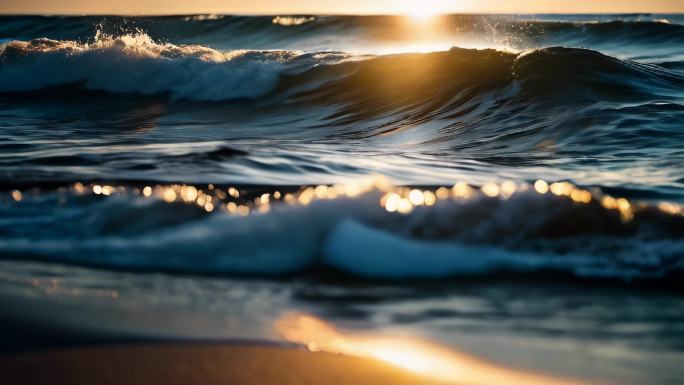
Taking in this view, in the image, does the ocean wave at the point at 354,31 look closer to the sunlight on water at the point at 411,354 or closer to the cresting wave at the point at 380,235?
the cresting wave at the point at 380,235

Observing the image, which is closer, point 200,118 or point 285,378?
point 285,378

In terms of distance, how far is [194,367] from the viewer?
222 centimetres

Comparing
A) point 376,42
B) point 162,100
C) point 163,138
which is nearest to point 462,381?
point 163,138

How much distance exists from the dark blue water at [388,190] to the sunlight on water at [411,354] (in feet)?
0.30

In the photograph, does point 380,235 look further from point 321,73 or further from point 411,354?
point 321,73

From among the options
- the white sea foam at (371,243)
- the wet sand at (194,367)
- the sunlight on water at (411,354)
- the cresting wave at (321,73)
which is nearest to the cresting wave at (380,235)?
the white sea foam at (371,243)

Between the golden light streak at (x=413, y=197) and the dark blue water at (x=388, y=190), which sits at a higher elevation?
the golden light streak at (x=413, y=197)

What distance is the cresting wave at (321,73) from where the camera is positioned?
10.1m

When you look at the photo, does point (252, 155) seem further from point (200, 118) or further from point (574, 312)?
point (200, 118)

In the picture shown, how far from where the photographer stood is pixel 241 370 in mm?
2205

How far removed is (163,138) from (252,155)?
2348mm

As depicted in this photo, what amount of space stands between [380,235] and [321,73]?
30.6 ft

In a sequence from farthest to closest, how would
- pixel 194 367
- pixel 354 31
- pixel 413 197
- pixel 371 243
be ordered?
pixel 354 31
pixel 413 197
pixel 371 243
pixel 194 367

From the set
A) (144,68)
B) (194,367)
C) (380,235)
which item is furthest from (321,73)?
(194,367)
